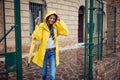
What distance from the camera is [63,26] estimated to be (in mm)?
5047

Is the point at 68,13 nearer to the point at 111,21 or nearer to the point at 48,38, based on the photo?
the point at 111,21

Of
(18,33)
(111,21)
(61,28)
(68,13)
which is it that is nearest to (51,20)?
(61,28)

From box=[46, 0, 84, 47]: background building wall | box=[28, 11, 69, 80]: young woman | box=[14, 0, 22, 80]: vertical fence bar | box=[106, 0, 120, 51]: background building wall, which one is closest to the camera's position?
box=[14, 0, 22, 80]: vertical fence bar

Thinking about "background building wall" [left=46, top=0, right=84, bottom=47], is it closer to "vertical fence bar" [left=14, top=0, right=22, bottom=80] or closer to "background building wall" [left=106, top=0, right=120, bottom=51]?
"background building wall" [left=106, top=0, right=120, bottom=51]

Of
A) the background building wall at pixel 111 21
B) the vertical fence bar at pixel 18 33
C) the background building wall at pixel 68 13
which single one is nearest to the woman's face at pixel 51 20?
the vertical fence bar at pixel 18 33

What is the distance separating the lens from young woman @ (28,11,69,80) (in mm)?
4773

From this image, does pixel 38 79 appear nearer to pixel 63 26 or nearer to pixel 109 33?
pixel 63 26

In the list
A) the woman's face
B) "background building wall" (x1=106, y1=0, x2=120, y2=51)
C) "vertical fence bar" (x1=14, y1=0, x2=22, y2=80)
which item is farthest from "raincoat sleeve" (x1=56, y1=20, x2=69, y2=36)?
"background building wall" (x1=106, y1=0, x2=120, y2=51)

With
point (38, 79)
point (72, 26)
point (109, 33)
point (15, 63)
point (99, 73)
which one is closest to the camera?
point (15, 63)

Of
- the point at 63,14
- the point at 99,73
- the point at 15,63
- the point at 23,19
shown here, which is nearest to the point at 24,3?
the point at 23,19

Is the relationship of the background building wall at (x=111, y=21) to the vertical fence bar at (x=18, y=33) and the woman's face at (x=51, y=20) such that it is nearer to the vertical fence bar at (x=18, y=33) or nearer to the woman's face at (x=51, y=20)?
the woman's face at (x=51, y=20)

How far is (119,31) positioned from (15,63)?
5.02 meters

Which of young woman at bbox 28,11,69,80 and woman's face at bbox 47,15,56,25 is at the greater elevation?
woman's face at bbox 47,15,56,25

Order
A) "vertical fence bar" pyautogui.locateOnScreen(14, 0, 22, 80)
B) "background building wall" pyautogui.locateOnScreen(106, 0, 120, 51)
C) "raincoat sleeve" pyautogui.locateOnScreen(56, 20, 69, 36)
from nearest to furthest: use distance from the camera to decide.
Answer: "vertical fence bar" pyautogui.locateOnScreen(14, 0, 22, 80)
"raincoat sleeve" pyautogui.locateOnScreen(56, 20, 69, 36)
"background building wall" pyautogui.locateOnScreen(106, 0, 120, 51)
